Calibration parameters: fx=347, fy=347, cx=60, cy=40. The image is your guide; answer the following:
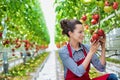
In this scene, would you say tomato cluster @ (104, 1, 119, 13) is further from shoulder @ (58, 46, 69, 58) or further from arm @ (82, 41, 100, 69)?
shoulder @ (58, 46, 69, 58)

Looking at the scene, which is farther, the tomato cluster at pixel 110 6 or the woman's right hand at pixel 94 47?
the woman's right hand at pixel 94 47

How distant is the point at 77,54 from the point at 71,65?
161mm

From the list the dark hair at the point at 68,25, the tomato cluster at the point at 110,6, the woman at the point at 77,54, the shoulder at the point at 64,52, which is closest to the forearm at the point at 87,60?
the woman at the point at 77,54

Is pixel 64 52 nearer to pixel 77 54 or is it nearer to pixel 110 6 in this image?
pixel 77 54

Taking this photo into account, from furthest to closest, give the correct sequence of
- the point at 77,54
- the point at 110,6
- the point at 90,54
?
the point at 77,54
the point at 90,54
the point at 110,6

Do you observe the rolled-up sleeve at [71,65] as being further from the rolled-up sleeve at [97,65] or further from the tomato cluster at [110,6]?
the tomato cluster at [110,6]

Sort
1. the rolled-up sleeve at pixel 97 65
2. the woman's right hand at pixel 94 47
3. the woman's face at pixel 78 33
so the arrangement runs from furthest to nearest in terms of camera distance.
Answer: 1. the rolled-up sleeve at pixel 97 65
2. the woman's face at pixel 78 33
3. the woman's right hand at pixel 94 47

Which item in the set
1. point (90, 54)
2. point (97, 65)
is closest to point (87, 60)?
point (90, 54)

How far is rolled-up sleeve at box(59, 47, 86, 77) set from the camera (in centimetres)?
339

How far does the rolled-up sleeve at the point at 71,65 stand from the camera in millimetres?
3395

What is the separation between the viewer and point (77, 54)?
356 cm

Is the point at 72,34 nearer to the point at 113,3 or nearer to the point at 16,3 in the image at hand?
the point at 113,3

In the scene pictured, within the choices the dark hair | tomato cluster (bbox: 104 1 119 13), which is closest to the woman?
the dark hair

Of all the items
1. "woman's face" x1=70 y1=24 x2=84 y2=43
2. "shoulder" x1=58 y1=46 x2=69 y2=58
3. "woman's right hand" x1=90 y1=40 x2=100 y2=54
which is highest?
"woman's face" x1=70 y1=24 x2=84 y2=43
